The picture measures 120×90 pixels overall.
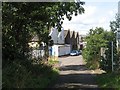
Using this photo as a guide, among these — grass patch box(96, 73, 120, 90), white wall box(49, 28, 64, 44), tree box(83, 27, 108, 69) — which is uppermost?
white wall box(49, 28, 64, 44)

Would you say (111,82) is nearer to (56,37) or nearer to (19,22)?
(19,22)

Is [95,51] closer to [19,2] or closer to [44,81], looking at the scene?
[44,81]

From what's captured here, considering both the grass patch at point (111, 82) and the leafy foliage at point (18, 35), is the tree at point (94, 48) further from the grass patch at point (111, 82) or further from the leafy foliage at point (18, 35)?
the leafy foliage at point (18, 35)

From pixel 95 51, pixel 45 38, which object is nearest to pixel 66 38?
pixel 95 51

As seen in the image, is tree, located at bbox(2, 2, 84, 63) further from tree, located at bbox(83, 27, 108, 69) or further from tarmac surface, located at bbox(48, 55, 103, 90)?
tree, located at bbox(83, 27, 108, 69)

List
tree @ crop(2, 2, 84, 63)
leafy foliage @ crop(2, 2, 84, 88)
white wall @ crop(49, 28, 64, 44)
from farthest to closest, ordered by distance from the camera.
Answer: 1. white wall @ crop(49, 28, 64, 44)
2. tree @ crop(2, 2, 84, 63)
3. leafy foliage @ crop(2, 2, 84, 88)

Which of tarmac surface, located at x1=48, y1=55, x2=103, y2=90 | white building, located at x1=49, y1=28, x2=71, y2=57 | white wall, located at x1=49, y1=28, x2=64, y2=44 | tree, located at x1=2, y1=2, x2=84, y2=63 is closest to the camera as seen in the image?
tree, located at x1=2, y1=2, x2=84, y2=63

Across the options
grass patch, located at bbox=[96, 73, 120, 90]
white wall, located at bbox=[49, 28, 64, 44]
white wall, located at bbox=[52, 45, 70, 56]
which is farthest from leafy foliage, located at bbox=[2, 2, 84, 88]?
white wall, located at bbox=[49, 28, 64, 44]

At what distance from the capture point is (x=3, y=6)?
16406mm

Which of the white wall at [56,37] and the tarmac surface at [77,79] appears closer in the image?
the tarmac surface at [77,79]

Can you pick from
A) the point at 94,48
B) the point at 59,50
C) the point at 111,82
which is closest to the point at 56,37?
the point at 59,50

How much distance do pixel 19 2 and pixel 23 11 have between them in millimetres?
1829

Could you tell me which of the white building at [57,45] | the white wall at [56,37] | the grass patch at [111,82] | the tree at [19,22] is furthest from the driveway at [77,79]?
the white wall at [56,37]

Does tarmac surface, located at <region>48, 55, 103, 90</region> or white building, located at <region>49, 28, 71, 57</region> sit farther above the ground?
white building, located at <region>49, 28, 71, 57</region>
